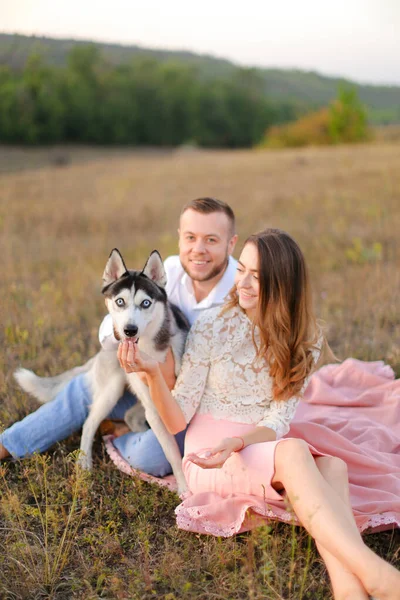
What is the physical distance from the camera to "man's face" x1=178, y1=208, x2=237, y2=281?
3461 mm

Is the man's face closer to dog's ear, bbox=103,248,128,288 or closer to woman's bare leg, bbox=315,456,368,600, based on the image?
dog's ear, bbox=103,248,128,288

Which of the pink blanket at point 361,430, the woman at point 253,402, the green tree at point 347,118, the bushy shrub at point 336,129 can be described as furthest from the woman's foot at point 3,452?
the green tree at point 347,118

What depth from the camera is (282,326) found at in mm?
2916

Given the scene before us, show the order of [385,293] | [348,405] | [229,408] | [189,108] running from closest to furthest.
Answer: [229,408] → [348,405] → [385,293] → [189,108]

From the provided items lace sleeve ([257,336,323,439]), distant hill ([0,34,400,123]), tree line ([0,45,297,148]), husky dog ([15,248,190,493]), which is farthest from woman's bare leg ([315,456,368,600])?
tree line ([0,45,297,148])

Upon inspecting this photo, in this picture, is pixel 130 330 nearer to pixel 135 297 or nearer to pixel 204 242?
pixel 135 297

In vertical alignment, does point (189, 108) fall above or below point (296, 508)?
above

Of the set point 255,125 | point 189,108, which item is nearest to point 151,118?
point 189,108

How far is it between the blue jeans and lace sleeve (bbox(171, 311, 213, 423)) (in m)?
0.50

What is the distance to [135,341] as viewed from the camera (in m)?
2.85

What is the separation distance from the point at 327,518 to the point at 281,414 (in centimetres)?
76

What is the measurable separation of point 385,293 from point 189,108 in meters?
58.4

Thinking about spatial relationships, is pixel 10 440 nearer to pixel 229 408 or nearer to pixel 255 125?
pixel 229 408

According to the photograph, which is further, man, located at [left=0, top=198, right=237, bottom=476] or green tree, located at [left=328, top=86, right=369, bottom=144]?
green tree, located at [left=328, top=86, right=369, bottom=144]
